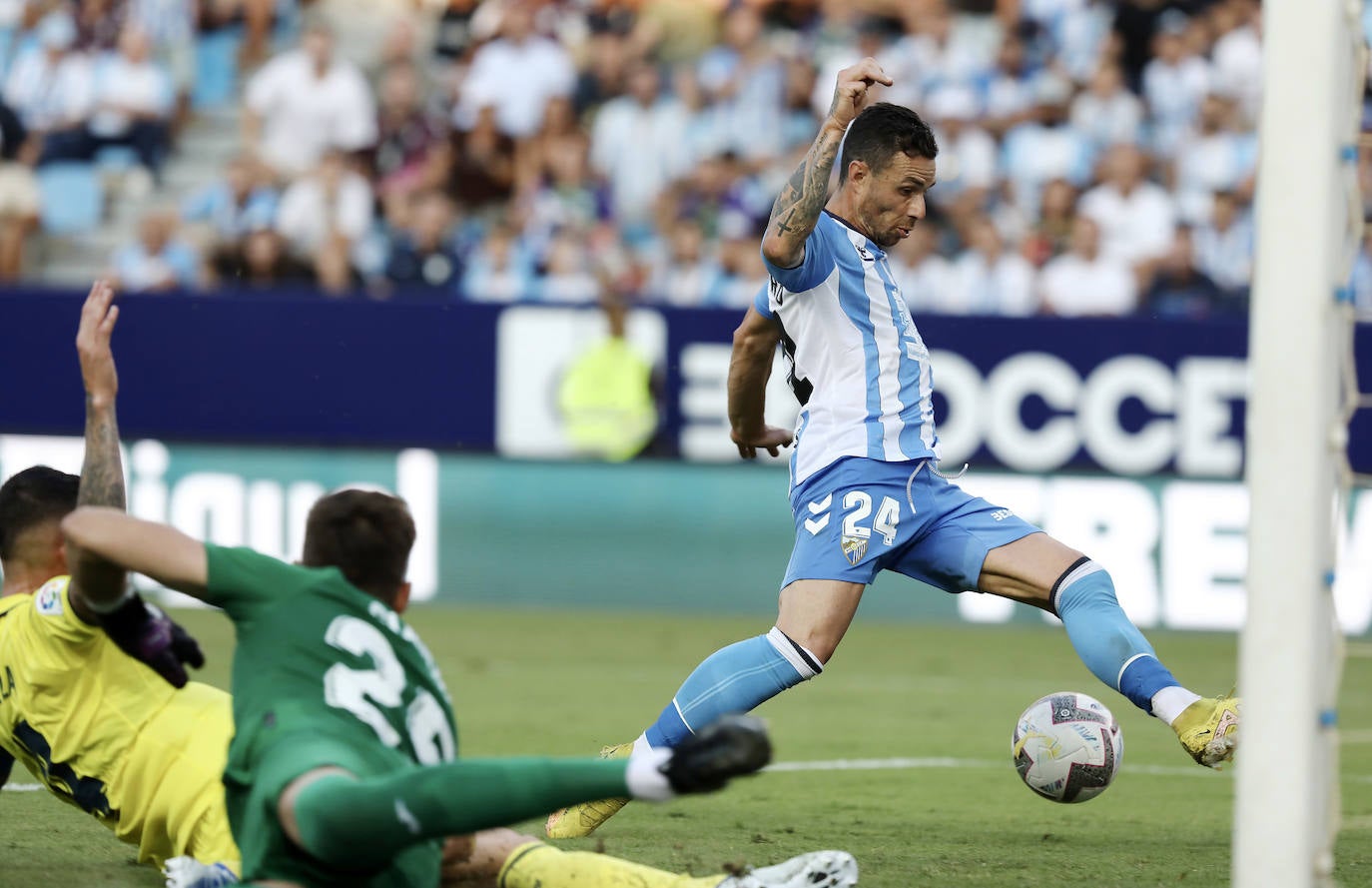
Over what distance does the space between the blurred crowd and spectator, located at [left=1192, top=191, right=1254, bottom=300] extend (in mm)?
22

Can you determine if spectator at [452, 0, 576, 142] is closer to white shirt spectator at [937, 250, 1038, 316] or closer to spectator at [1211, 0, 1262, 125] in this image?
white shirt spectator at [937, 250, 1038, 316]

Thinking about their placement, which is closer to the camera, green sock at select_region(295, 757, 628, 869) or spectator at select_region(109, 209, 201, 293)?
green sock at select_region(295, 757, 628, 869)

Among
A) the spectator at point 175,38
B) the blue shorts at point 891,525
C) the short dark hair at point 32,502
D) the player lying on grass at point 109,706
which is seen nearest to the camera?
the player lying on grass at point 109,706

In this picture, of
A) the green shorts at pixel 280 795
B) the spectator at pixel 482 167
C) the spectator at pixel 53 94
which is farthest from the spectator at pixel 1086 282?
the green shorts at pixel 280 795

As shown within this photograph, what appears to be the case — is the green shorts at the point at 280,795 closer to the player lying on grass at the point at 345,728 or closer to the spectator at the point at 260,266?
the player lying on grass at the point at 345,728

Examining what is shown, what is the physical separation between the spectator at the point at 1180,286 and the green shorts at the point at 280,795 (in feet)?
32.9

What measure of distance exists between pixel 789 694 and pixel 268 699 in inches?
218

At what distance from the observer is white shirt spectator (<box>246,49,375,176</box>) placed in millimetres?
15125

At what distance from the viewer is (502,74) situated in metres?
15.2

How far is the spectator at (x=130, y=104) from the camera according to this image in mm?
15367

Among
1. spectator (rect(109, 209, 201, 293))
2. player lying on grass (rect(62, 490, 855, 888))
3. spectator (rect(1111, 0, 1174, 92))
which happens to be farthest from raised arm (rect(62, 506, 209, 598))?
spectator (rect(1111, 0, 1174, 92))

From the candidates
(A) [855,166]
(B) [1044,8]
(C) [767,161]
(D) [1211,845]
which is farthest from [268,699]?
(B) [1044,8]

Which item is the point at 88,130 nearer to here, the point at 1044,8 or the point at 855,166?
the point at 1044,8

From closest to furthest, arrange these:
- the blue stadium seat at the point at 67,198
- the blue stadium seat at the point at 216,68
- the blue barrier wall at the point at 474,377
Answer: the blue barrier wall at the point at 474,377, the blue stadium seat at the point at 67,198, the blue stadium seat at the point at 216,68
